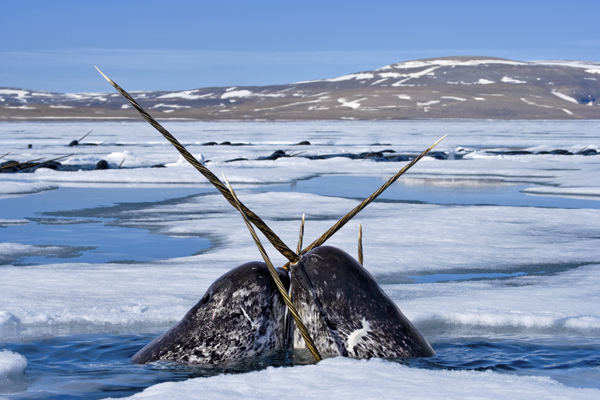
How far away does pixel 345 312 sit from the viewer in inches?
117

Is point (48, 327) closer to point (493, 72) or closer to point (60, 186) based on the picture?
point (60, 186)

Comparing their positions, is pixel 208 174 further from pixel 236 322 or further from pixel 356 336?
pixel 356 336

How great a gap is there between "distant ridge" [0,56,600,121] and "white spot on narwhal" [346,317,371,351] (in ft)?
262

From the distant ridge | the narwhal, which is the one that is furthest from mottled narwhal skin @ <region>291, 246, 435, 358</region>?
the distant ridge

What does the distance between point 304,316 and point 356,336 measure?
0.24 m

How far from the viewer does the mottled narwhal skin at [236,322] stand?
3.01 metres

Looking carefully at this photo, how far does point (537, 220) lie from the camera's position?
8.45m

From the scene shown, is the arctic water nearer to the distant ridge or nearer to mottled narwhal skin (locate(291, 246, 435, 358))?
mottled narwhal skin (locate(291, 246, 435, 358))

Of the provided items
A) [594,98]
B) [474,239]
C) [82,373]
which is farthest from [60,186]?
[594,98]

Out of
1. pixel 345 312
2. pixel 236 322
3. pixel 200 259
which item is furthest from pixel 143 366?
pixel 200 259

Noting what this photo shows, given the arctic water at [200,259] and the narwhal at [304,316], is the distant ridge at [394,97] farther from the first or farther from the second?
the narwhal at [304,316]

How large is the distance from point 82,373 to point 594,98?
135835 millimetres

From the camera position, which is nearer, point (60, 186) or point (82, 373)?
point (82, 373)

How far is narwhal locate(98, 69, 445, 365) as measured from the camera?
2.97 metres
